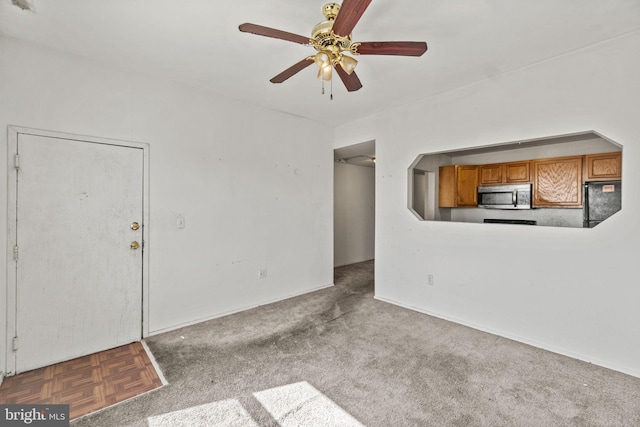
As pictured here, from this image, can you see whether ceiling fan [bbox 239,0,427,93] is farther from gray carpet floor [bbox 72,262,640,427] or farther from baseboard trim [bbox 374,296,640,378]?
baseboard trim [bbox 374,296,640,378]

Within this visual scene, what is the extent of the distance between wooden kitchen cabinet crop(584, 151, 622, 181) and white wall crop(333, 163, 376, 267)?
12.7 feet

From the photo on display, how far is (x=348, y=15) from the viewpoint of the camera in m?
1.48

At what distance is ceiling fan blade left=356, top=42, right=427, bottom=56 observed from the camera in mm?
1773

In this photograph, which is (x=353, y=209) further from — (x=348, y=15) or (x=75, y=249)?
(x=348, y=15)

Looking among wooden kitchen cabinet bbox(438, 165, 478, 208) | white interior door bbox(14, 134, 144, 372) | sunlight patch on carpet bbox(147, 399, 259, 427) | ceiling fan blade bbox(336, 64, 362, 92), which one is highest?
ceiling fan blade bbox(336, 64, 362, 92)

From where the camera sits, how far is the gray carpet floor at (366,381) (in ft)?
5.89

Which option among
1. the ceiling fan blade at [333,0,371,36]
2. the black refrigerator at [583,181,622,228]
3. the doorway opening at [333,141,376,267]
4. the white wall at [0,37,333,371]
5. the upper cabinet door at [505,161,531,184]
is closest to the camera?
the ceiling fan blade at [333,0,371,36]

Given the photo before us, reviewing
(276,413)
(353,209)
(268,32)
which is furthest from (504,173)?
(276,413)

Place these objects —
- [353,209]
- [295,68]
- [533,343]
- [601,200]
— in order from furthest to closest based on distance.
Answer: [353,209], [601,200], [533,343], [295,68]

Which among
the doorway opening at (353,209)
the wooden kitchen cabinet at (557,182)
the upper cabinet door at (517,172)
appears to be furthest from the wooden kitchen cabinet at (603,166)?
the doorway opening at (353,209)

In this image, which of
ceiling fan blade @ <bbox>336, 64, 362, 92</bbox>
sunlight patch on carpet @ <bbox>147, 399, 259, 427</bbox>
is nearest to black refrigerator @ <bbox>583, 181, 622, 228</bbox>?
ceiling fan blade @ <bbox>336, 64, 362, 92</bbox>

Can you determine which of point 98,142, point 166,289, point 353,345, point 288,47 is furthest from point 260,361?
point 288,47

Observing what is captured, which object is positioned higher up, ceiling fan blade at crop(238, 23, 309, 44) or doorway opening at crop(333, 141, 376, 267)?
ceiling fan blade at crop(238, 23, 309, 44)

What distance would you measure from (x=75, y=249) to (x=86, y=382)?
3.63 ft
